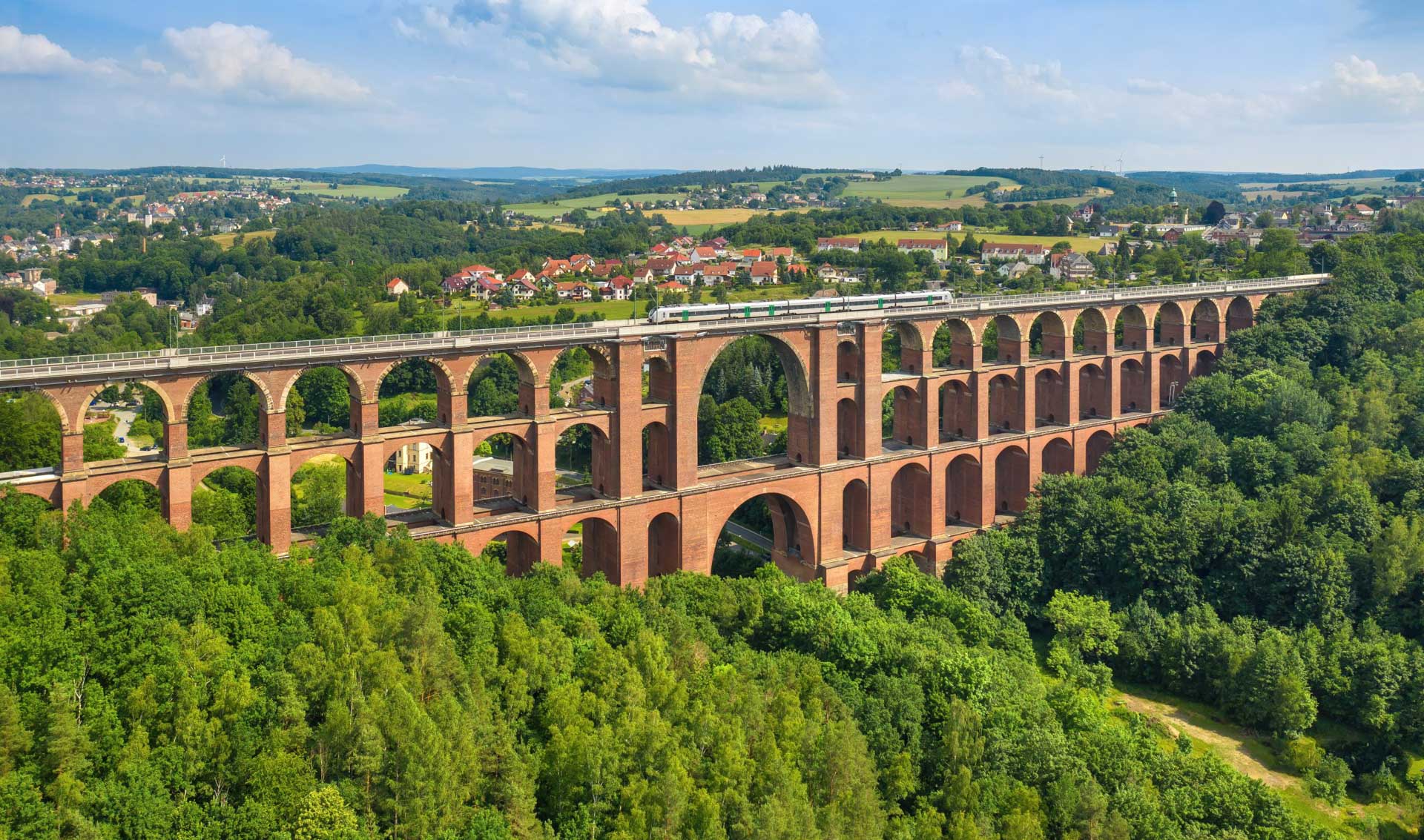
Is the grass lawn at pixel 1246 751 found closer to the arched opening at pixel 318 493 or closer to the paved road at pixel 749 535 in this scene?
the paved road at pixel 749 535

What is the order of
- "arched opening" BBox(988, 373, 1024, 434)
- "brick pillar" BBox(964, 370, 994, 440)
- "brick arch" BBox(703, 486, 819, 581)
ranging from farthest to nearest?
"arched opening" BBox(988, 373, 1024, 434) → "brick pillar" BBox(964, 370, 994, 440) → "brick arch" BBox(703, 486, 819, 581)

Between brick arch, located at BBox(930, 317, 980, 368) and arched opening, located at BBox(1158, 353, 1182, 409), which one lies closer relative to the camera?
brick arch, located at BBox(930, 317, 980, 368)

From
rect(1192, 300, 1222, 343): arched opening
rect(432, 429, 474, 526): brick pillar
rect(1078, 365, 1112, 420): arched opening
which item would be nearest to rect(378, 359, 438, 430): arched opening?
rect(432, 429, 474, 526): brick pillar

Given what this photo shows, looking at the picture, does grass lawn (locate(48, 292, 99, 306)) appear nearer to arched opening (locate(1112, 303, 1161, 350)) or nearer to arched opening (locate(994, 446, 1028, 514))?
arched opening (locate(994, 446, 1028, 514))

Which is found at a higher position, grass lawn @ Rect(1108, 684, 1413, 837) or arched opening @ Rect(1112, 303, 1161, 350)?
arched opening @ Rect(1112, 303, 1161, 350)

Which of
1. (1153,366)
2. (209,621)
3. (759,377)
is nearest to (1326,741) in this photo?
(1153,366)

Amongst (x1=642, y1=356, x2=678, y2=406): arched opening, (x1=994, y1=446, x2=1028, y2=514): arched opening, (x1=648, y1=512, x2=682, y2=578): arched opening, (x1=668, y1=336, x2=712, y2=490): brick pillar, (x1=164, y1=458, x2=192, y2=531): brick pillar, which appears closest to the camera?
(x1=164, y1=458, x2=192, y2=531): brick pillar

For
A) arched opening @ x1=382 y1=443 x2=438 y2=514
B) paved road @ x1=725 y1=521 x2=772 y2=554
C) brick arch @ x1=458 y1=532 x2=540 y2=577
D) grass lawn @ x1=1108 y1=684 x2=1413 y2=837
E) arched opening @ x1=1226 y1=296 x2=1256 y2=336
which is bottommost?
grass lawn @ x1=1108 y1=684 x2=1413 y2=837
